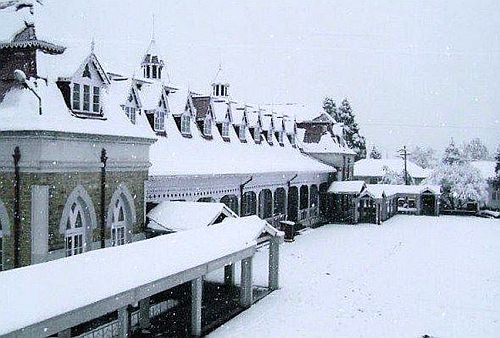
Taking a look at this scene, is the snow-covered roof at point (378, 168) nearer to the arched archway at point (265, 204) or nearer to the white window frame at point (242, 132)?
the arched archway at point (265, 204)

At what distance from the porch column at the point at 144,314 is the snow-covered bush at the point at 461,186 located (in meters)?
49.8

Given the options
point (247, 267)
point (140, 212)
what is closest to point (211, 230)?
point (247, 267)

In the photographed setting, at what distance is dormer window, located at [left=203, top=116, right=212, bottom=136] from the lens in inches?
1119

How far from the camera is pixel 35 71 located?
1619 cm

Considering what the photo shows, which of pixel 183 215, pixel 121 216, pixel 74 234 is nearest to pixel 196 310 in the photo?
pixel 74 234

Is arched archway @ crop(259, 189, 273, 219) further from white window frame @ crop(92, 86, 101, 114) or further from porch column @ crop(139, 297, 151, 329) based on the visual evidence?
porch column @ crop(139, 297, 151, 329)

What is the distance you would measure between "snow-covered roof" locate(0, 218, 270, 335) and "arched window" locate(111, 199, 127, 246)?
2.92 metres

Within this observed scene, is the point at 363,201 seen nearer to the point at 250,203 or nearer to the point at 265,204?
the point at 265,204

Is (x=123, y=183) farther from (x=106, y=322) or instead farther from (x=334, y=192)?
(x=334, y=192)

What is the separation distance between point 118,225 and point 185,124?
31.2ft

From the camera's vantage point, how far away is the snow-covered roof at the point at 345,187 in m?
43.0

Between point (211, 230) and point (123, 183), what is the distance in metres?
3.49

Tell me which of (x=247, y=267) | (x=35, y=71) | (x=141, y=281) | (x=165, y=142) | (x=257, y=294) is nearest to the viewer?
(x=141, y=281)

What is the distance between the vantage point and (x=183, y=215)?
64.2 feet
